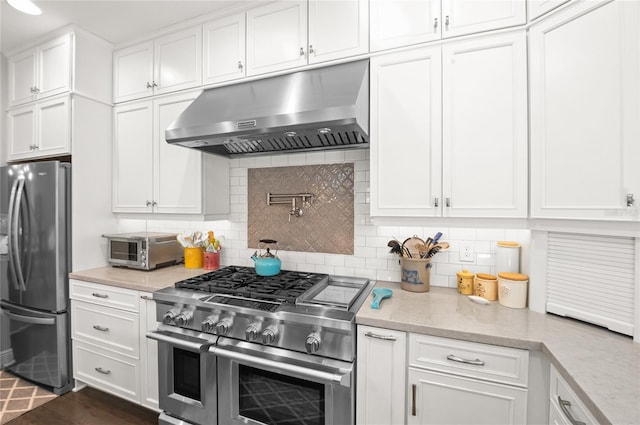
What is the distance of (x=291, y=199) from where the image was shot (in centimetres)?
240

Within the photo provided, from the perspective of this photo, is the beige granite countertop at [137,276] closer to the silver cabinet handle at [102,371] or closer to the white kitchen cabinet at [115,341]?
the white kitchen cabinet at [115,341]

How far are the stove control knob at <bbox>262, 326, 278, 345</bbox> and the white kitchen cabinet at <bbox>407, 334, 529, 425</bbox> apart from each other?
2.27ft

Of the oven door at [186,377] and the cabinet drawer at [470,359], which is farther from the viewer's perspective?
the oven door at [186,377]

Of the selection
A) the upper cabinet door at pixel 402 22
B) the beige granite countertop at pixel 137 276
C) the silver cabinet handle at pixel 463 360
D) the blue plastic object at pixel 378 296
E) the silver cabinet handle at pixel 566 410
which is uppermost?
the upper cabinet door at pixel 402 22

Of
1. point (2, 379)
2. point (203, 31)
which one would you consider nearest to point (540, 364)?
point (203, 31)

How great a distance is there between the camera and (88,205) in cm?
253

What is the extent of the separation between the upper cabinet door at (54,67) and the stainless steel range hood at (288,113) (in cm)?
127

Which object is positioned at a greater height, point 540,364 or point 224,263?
Result: point 224,263

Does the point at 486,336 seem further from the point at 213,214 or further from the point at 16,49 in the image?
the point at 16,49

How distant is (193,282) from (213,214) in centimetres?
61

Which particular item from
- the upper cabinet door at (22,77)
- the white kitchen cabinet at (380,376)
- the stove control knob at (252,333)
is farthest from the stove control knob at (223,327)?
the upper cabinet door at (22,77)

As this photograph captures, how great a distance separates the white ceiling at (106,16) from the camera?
2133 millimetres

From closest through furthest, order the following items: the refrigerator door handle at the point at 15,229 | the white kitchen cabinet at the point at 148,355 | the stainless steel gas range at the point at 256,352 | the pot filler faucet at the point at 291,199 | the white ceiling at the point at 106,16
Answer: the stainless steel gas range at the point at 256,352
the white kitchen cabinet at the point at 148,355
the white ceiling at the point at 106,16
the pot filler faucet at the point at 291,199
the refrigerator door handle at the point at 15,229

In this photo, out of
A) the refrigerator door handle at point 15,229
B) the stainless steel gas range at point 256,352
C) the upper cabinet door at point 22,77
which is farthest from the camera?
the upper cabinet door at point 22,77
